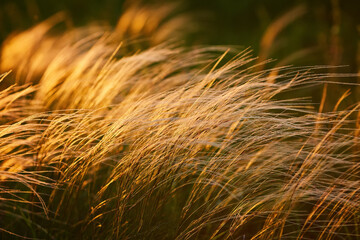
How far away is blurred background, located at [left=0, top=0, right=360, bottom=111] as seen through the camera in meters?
3.80

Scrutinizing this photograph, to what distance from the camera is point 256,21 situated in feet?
18.4

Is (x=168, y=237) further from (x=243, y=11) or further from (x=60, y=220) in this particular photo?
(x=243, y=11)

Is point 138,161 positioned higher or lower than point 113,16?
lower

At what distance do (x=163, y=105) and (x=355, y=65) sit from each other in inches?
109

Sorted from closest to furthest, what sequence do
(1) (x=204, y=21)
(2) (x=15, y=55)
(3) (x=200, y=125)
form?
1. (3) (x=200, y=125)
2. (2) (x=15, y=55)
3. (1) (x=204, y=21)

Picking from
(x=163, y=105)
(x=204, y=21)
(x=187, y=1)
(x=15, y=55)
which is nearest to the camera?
(x=163, y=105)

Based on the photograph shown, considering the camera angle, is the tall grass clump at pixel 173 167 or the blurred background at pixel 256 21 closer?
the tall grass clump at pixel 173 167

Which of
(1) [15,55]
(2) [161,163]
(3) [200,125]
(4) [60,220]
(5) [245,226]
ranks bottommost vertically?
(5) [245,226]

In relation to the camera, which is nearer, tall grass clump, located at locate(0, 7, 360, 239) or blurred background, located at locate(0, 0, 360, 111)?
tall grass clump, located at locate(0, 7, 360, 239)

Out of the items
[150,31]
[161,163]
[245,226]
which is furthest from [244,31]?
[161,163]

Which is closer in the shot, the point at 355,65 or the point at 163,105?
the point at 163,105

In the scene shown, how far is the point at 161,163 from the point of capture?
1.30 metres

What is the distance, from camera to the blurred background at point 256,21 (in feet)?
12.5

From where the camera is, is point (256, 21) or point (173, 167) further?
point (256, 21)
